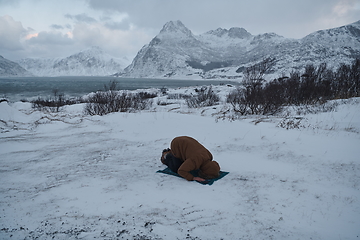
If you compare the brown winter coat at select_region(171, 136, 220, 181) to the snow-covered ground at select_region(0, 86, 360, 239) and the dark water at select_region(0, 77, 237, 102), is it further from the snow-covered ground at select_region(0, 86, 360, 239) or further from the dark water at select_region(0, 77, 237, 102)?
the dark water at select_region(0, 77, 237, 102)

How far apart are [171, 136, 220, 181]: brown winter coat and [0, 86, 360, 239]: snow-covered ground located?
0.22 m

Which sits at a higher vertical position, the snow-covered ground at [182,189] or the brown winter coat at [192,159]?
the brown winter coat at [192,159]

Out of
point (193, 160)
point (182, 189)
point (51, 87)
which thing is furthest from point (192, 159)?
point (51, 87)

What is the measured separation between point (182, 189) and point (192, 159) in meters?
0.56

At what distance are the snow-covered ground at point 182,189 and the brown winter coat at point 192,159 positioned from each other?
225 mm

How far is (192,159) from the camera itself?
133 inches

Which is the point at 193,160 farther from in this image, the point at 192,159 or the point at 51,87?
the point at 51,87

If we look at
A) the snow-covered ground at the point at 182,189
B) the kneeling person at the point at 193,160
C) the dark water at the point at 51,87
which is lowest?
the snow-covered ground at the point at 182,189

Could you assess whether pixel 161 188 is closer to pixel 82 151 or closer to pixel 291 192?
pixel 291 192

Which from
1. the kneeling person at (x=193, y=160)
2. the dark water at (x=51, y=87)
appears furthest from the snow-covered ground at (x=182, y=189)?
the dark water at (x=51, y=87)

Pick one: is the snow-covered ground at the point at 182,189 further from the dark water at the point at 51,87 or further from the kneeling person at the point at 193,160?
the dark water at the point at 51,87

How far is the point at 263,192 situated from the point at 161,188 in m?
1.78

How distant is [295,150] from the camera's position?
457cm

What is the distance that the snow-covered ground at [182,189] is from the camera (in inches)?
91.0
